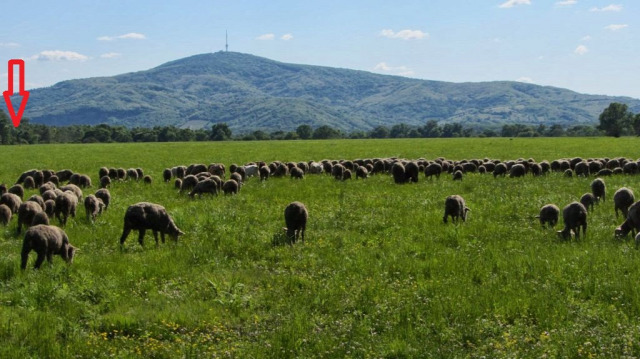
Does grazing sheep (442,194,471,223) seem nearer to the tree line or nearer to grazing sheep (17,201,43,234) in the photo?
grazing sheep (17,201,43,234)

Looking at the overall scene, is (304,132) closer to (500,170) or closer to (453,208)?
(500,170)

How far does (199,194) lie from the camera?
2378cm

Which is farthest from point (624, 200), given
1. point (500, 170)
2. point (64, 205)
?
point (64, 205)

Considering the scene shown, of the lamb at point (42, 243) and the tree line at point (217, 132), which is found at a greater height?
the tree line at point (217, 132)

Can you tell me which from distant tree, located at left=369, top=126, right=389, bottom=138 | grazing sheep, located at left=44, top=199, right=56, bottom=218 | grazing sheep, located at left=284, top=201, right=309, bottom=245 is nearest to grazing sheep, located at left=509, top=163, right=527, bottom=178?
grazing sheep, located at left=284, top=201, right=309, bottom=245

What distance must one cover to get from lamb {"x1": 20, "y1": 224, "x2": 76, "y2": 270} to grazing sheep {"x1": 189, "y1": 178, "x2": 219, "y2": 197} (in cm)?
1191

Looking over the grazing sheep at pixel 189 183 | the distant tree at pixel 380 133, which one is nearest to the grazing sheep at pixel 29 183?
the grazing sheep at pixel 189 183

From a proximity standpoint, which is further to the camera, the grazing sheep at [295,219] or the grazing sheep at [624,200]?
the grazing sheep at [624,200]

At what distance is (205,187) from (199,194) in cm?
48

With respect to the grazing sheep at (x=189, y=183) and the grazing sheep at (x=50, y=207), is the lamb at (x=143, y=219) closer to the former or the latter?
the grazing sheep at (x=50, y=207)

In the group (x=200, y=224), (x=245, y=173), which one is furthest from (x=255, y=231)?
(x=245, y=173)

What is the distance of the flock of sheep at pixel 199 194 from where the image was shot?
A: 525 inches

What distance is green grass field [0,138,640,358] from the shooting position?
25.6 feet

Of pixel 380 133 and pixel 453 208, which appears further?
pixel 380 133
